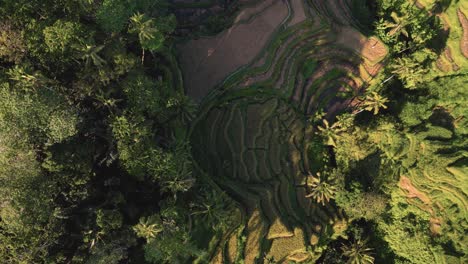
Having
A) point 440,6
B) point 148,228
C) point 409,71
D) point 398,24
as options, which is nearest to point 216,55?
point 148,228

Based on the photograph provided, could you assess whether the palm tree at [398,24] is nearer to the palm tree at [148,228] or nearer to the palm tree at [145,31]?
the palm tree at [145,31]

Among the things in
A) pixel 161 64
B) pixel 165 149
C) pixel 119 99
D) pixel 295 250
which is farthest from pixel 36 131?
pixel 295 250

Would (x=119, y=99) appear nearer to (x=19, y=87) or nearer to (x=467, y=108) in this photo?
(x=19, y=87)

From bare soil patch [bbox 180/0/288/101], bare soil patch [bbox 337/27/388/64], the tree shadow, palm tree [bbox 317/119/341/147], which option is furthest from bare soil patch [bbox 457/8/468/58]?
bare soil patch [bbox 180/0/288/101]

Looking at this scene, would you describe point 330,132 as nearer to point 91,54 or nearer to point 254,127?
point 254,127

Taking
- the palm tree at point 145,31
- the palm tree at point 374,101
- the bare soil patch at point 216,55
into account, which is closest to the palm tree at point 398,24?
the palm tree at point 374,101

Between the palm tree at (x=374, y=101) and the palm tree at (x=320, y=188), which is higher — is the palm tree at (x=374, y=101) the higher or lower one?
the higher one

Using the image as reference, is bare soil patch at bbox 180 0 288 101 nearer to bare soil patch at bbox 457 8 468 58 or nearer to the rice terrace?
the rice terrace
